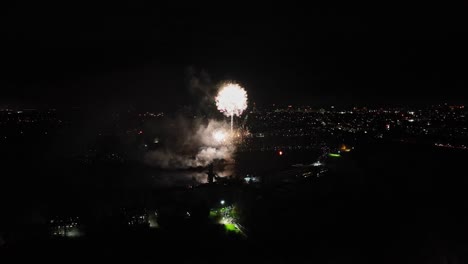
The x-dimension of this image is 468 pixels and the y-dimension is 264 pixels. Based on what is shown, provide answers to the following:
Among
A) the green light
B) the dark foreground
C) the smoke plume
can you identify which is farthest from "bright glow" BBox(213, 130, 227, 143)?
the green light

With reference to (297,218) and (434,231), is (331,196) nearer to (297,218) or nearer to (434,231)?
(297,218)

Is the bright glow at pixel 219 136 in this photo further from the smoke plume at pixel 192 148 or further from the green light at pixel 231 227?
the green light at pixel 231 227

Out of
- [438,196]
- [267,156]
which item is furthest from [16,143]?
[438,196]

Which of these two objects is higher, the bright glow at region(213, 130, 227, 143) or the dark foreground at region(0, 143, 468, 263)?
the bright glow at region(213, 130, 227, 143)

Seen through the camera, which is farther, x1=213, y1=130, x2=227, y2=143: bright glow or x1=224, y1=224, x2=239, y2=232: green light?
x1=213, y1=130, x2=227, y2=143: bright glow

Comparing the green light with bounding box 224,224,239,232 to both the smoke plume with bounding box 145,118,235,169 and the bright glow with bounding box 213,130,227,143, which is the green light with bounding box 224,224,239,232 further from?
the bright glow with bounding box 213,130,227,143

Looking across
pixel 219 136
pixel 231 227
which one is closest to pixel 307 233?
pixel 231 227

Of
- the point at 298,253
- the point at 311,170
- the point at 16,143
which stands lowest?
the point at 298,253

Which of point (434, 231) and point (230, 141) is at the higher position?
point (230, 141)

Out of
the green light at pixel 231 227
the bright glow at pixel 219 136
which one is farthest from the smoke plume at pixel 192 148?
the green light at pixel 231 227
